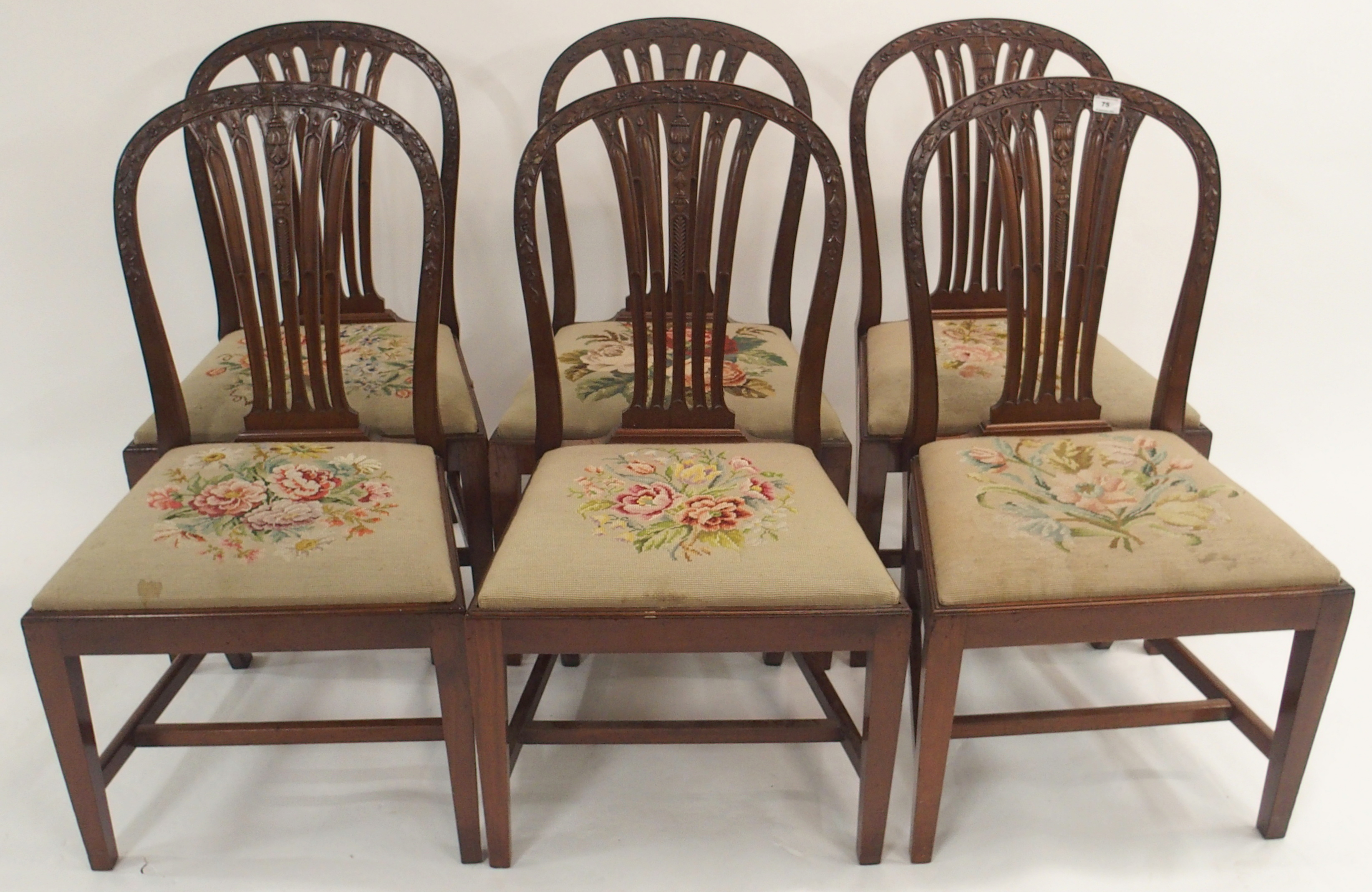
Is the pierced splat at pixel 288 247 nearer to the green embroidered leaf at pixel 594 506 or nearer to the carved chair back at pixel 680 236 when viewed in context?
the carved chair back at pixel 680 236

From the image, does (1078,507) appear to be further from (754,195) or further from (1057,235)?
(754,195)

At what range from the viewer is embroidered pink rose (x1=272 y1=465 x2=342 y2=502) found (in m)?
1.68

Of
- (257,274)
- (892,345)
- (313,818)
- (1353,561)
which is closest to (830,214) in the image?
(892,345)

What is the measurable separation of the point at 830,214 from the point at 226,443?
991 millimetres

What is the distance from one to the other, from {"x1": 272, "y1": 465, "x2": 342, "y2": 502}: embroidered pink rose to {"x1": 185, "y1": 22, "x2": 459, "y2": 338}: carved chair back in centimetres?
54

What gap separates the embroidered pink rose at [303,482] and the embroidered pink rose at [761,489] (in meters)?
0.59

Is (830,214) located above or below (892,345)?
above

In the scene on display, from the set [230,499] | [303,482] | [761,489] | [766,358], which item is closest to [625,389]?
[766,358]

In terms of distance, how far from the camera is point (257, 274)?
5.62 ft

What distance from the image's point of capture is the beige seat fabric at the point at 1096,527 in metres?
1.54

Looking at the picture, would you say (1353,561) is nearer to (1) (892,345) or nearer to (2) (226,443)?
(1) (892,345)

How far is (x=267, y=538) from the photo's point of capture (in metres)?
1.58

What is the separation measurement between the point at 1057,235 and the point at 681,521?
708 mm

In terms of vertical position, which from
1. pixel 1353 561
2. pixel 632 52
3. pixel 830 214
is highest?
pixel 632 52
